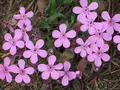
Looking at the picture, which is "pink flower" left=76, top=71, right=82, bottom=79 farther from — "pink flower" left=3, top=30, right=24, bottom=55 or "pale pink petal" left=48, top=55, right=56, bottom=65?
"pink flower" left=3, top=30, right=24, bottom=55

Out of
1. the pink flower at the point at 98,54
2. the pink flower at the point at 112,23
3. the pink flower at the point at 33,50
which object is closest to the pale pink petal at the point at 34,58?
the pink flower at the point at 33,50

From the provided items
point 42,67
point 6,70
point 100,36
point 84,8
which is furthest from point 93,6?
point 6,70

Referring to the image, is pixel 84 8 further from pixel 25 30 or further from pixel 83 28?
pixel 25 30

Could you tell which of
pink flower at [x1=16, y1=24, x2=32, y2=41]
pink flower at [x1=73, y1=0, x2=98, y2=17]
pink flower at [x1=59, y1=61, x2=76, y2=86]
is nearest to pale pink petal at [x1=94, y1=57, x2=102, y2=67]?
pink flower at [x1=59, y1=61, x2=76, y2=86]

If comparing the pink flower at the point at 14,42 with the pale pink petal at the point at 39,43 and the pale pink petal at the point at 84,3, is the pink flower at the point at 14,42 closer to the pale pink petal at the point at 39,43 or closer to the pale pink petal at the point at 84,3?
the pale pink petal at the point at 39,43

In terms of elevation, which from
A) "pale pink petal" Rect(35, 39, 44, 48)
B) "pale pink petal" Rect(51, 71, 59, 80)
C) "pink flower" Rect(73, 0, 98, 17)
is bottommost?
"pale pink petal" Rect(51, 71, 59, 80)

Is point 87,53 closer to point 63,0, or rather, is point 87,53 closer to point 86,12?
point 86,12

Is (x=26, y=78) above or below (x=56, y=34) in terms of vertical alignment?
below
